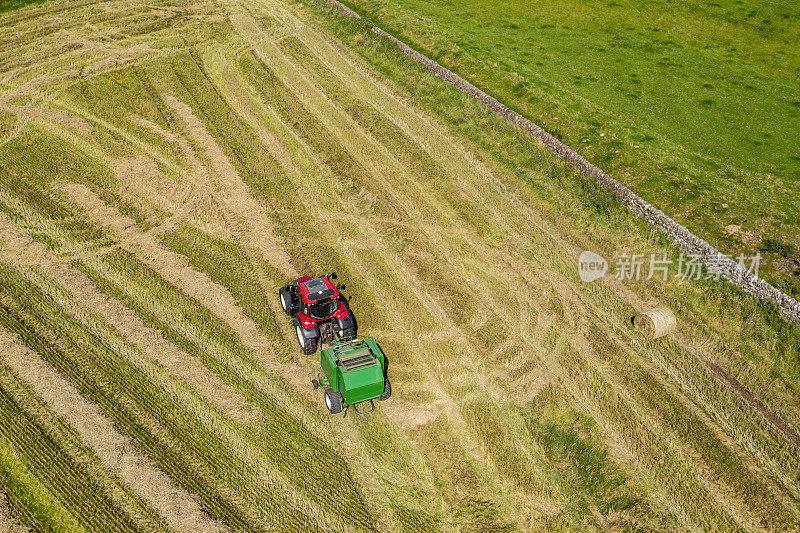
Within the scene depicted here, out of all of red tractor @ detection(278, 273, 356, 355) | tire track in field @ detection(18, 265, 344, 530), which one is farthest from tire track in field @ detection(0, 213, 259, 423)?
red tractor @ detection(278, 273, 356, 355)

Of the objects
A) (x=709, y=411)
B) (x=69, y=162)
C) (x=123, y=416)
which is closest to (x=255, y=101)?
(x=69, y=162)

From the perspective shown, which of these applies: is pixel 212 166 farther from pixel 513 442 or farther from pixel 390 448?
pixel 513 442

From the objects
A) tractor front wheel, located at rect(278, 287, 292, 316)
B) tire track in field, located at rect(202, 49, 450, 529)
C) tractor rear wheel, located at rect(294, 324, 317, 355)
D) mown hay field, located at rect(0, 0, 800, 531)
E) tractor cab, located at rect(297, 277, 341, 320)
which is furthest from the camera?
tire track in field, located at rect(202, 49, 450, 529)

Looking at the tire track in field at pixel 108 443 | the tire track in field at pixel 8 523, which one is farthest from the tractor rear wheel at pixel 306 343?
the tire track in field at pixel 8 523

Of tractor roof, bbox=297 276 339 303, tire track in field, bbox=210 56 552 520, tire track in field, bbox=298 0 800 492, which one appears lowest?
tire track in field, bbox=298 0 800 492

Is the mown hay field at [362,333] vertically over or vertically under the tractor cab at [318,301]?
under

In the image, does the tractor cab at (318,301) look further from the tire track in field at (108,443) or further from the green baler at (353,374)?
the tire track in field at (108,443)

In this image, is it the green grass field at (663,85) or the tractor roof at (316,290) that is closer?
A: the tractor roof at (316,290)

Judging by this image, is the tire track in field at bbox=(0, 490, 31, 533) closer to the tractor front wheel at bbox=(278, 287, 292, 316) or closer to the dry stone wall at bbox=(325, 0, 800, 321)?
the tractor front wheel at bbox=(278, 287, 292, 316)
